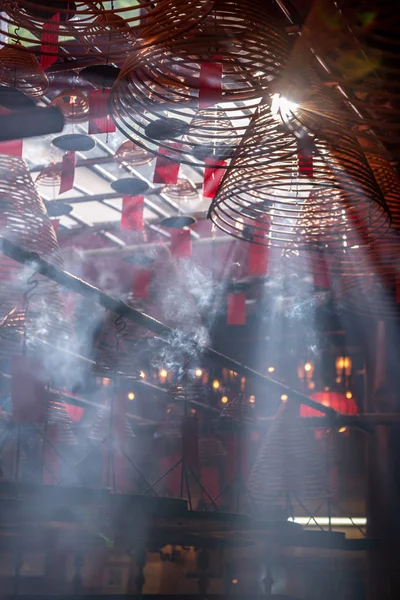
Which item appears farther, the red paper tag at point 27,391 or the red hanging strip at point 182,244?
the red hanging strip at point 182,244

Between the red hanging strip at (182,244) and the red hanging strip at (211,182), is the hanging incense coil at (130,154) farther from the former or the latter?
the red hanging strip at (211,182)

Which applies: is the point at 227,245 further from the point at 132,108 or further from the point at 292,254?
the point at 132,108

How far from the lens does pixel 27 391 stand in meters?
2.09

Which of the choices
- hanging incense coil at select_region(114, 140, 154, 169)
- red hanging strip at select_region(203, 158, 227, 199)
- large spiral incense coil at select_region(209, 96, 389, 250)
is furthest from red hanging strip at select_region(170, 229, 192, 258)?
large spiral incense coil at select_region(209, 96, 389, 250)

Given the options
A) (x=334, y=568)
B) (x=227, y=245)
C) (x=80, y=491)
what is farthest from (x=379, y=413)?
(x=227, y=245)

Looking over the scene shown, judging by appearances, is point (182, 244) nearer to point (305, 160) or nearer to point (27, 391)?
point (27, 391)

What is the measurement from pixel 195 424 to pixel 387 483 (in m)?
1.82

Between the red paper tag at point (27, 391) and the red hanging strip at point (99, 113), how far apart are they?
248cm

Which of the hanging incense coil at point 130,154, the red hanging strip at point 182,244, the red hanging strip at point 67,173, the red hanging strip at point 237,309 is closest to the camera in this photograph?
the red hanging strip at point 67,173

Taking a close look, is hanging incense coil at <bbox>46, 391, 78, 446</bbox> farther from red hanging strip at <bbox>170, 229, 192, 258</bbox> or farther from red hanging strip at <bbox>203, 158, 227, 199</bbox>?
red hanging strip at <bbox>203, 158, 227, 199</bbox>

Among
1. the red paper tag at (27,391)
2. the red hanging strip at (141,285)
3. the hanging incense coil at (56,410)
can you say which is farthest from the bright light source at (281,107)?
the red hanging strip at (141,285)

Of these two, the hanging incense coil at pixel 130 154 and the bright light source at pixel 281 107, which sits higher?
the hanging incense coil at pixel 130 154

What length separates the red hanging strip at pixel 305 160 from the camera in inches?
52.8

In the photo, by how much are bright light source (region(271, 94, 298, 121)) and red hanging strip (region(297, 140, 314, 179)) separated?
0.20 feet
